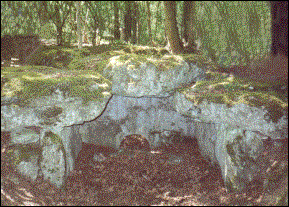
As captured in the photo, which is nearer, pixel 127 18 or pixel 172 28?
pixel 172 28

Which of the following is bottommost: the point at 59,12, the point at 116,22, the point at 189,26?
the point at 189,26

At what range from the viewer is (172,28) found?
8.76m

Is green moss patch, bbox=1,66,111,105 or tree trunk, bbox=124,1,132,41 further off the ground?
tree trunk, bbox=124,1,132,41

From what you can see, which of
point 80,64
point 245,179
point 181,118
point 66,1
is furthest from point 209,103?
point 66,1

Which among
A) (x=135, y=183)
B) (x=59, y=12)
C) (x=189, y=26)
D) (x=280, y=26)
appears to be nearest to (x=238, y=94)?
(x=280, y=26)

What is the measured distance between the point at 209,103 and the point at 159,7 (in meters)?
4.52

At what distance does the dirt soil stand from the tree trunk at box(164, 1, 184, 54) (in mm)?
3164

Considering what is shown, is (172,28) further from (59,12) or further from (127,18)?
(59,12)

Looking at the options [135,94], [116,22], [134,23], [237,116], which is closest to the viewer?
[237,116]

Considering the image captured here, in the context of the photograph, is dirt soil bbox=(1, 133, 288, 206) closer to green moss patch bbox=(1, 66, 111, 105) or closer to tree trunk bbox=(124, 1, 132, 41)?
green moss patch bbox=(1, 66, 111, 105)

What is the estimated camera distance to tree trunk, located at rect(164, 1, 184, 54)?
8.52 meters

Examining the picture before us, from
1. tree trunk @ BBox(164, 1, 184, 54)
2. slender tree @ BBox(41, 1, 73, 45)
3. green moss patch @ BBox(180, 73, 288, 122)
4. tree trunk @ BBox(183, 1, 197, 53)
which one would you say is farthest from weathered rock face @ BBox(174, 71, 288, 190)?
slender tree @ BBox(41, 1, 73, 45)

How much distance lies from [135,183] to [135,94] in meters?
2.10

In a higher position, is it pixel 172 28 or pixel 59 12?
pixel 59 12
